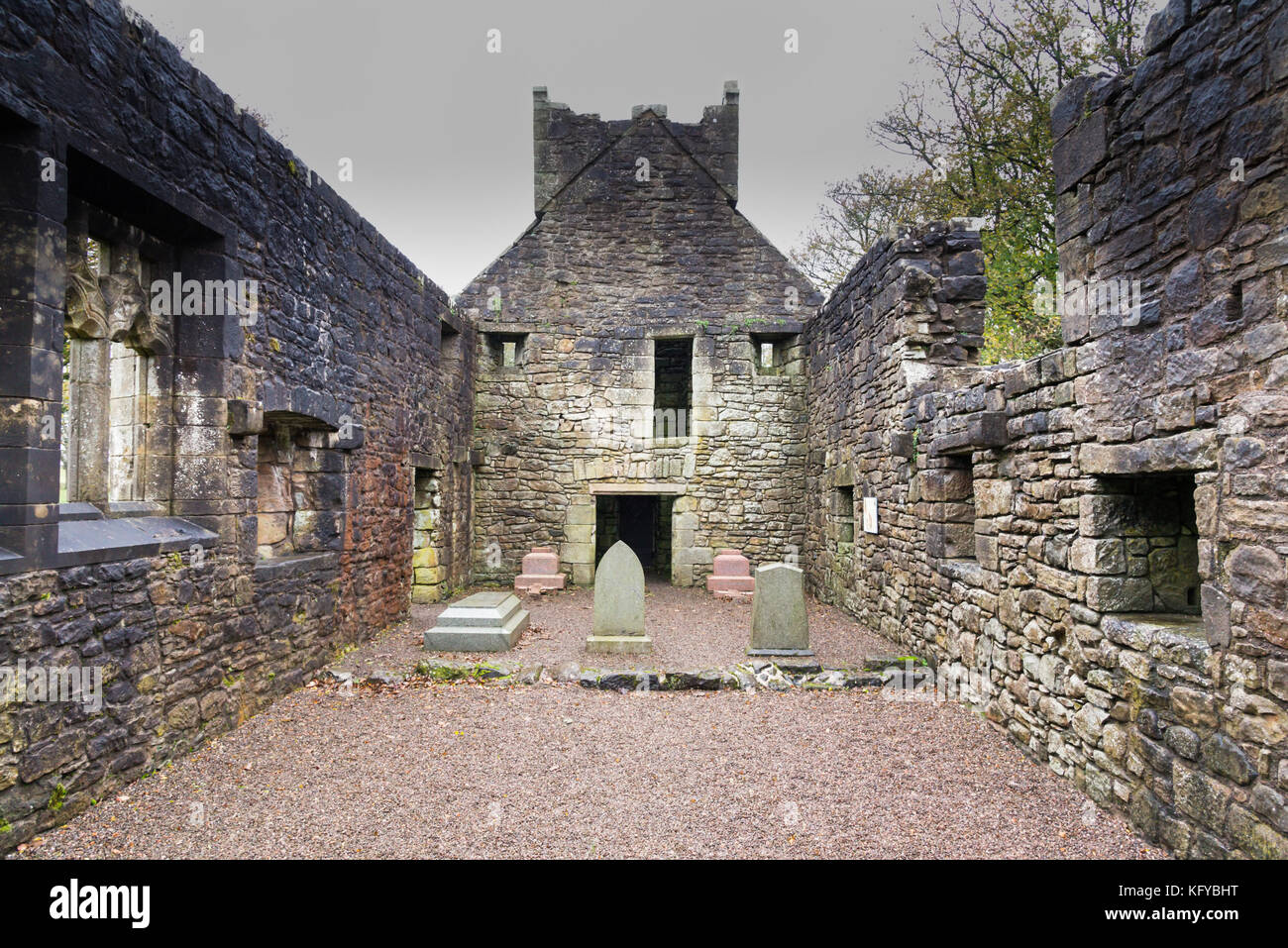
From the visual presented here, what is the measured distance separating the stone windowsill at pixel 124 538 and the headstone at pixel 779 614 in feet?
16.2

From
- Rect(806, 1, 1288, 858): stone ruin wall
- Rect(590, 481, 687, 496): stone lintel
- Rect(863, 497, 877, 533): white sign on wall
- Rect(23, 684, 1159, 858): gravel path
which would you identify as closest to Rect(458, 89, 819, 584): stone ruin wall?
Rect(590, 481, 687, 496): stone lintel

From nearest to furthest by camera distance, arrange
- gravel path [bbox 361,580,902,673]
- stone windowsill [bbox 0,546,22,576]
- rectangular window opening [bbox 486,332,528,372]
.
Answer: stone windowsill [bbox 0,546,22,576], gravel path [bbox 361,580,902,673], rectangular window opening [bbox 486,332,528,372]

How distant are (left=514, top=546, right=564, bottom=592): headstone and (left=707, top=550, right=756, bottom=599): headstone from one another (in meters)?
2.69

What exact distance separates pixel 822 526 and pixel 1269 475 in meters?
8.31

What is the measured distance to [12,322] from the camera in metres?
3.34

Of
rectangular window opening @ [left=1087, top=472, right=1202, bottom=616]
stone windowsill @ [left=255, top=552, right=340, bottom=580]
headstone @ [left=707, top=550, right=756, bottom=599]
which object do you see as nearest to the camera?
rectangular window opening @ [left=1087, top=472, right=1202, bottom=616]

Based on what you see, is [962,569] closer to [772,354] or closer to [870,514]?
[870,514]

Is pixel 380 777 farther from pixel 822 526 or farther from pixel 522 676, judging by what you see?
pixel 822 526

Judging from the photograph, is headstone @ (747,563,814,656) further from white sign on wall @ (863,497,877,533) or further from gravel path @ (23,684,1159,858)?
white sign on wall @ (863,497,877,533)

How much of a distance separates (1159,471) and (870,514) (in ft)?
Answer: 16.8

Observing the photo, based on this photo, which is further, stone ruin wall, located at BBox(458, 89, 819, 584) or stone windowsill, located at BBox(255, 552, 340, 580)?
stone ruin wall, located at BBox(458, 89, 819, 584)

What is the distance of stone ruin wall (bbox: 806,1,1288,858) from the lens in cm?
279

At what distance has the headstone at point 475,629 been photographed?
24.1 ft

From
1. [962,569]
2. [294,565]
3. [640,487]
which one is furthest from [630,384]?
[962,569]
